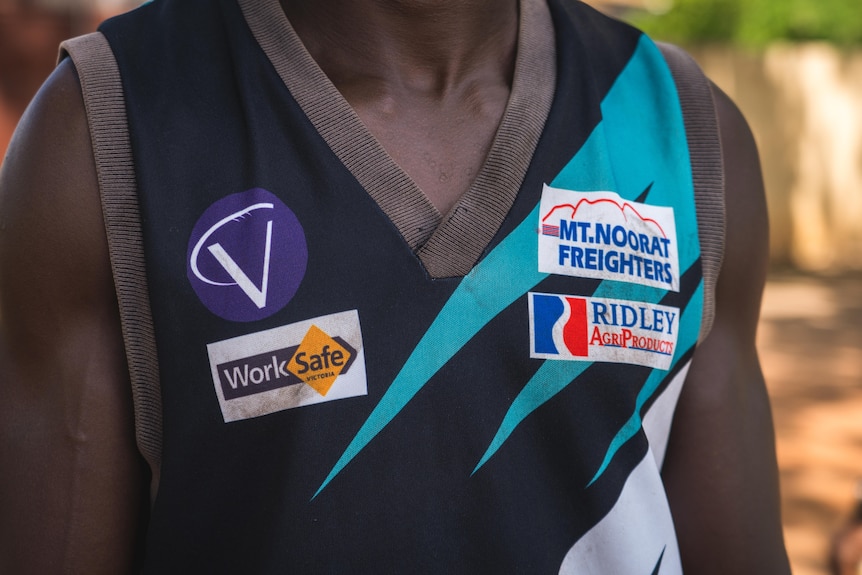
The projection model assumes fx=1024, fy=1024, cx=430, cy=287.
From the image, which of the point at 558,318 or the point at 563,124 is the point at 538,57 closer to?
the point at 563,124

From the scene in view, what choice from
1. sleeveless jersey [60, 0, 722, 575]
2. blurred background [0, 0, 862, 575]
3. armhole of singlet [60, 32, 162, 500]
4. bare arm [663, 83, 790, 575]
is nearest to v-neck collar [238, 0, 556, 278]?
sleeveless jersey [60, 0, 722, 575]

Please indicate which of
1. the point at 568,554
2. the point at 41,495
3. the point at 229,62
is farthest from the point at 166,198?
the point at 568,554

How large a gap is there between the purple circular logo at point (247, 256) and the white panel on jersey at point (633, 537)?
50cm

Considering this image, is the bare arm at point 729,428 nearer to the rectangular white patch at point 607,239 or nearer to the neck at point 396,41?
the rectangular white patch at point 607,239

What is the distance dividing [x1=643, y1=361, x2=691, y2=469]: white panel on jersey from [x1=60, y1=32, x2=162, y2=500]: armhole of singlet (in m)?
0.65

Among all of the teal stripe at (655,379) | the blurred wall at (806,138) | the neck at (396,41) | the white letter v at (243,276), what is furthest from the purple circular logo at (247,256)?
the blurred wall at (806,138)

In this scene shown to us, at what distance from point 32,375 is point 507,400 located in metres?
0.58

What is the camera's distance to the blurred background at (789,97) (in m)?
8.65

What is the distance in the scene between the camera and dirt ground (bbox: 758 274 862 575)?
457 cm

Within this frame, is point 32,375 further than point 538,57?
No

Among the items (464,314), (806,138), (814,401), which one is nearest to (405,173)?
(464,314)

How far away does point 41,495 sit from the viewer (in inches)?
49.5

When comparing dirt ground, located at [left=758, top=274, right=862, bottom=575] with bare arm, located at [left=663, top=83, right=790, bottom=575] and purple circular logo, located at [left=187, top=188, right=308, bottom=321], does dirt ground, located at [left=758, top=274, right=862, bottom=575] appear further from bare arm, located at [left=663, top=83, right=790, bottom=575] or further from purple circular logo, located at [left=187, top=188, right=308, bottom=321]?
purple circular logo, located at [left=187, top=188, right=308, bottom=321]

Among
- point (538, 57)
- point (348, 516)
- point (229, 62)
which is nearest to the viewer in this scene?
point (348, 516)
